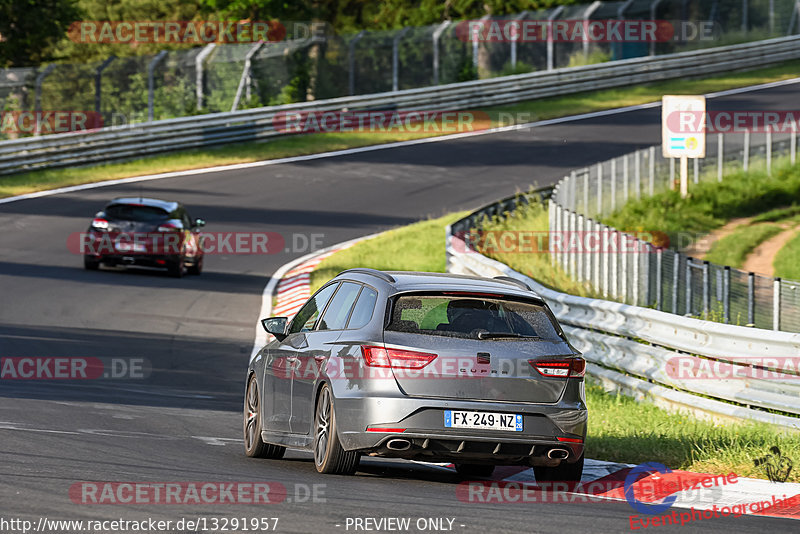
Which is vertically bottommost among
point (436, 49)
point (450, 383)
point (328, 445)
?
point (328, 445)

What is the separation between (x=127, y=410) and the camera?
1347cm

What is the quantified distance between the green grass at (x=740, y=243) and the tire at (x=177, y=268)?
34.1ft

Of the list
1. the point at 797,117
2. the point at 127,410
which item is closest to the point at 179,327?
the point at 127,410

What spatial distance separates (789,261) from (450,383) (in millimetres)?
19330

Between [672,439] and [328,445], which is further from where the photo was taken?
[672,439]

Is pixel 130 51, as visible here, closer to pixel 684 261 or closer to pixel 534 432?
pixel 684 261

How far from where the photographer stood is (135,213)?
26250 mm

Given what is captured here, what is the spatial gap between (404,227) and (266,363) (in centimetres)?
2144

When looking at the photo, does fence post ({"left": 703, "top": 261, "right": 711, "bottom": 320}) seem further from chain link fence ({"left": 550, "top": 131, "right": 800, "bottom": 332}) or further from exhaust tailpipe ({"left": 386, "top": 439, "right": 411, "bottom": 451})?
exhaust tailpipe ({"left": 386, "top": 439, "right": 411, "bottom": 451})

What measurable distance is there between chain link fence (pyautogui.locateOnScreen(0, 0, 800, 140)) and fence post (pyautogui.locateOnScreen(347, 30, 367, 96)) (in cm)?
3

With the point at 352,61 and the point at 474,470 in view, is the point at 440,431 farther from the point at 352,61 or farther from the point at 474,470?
the point at 352,61

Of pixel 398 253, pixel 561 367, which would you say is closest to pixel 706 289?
pixel 561 367

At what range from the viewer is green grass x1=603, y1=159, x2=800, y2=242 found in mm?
31297

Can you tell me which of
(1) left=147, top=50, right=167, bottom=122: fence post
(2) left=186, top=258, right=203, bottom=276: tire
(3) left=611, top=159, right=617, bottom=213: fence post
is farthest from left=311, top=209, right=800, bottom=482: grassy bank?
(1) left=147, top=50, right=167, bottom=122: fence post
